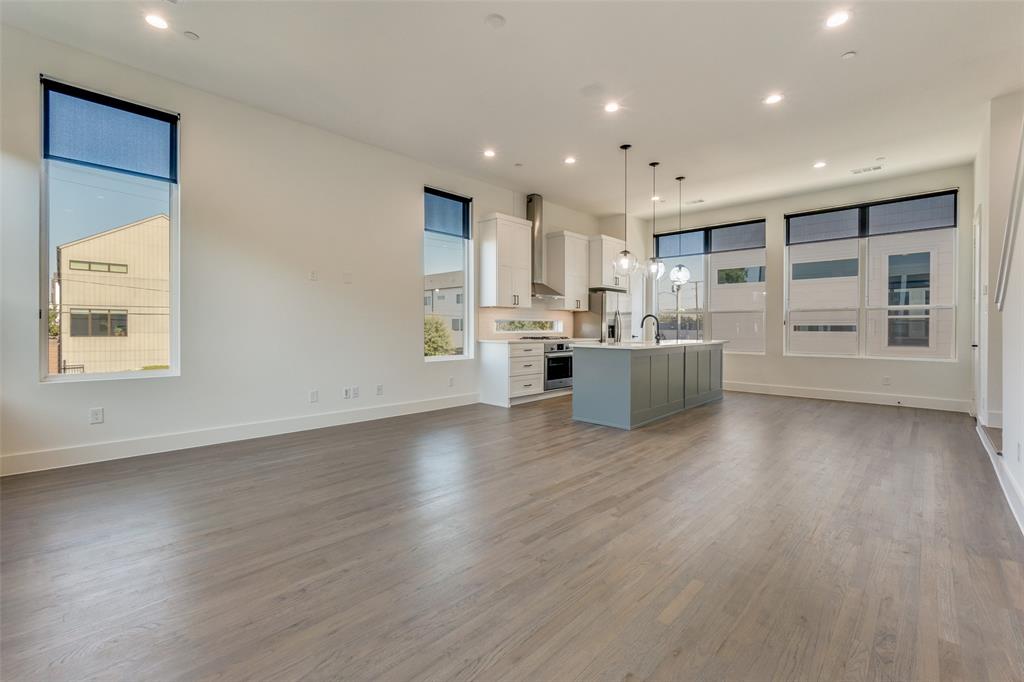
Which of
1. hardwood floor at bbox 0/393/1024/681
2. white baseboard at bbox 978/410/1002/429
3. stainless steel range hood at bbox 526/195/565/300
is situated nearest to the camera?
hardwood floor at bbox 0/393/1024/681

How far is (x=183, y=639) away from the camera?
1.60m

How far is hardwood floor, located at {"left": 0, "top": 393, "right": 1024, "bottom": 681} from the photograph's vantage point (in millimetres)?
1520

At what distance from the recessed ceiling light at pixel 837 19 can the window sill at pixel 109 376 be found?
5.88 m

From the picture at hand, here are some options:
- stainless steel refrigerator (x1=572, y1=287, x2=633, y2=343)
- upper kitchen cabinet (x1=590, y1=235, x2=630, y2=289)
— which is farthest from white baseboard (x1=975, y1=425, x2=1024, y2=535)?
upper kitchen cabinet (x1=590, y1=235, x2=630, y2=289)

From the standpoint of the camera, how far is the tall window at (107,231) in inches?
140

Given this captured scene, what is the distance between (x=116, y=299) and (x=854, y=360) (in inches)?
359

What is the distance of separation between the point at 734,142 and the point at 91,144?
629 centimetres

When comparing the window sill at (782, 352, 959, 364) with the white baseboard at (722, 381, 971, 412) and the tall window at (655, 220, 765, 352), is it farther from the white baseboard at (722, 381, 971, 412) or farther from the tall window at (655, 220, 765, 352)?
the tall window at (655, 220, 765, 352)

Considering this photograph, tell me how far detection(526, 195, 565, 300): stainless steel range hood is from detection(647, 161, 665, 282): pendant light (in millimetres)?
1712

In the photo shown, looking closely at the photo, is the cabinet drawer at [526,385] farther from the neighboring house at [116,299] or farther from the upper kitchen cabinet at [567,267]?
the neighboring house at [116,299]

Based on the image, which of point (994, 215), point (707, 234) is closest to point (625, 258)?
point (994, 215)

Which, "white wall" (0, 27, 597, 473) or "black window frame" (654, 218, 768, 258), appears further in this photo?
"black window frame" (654, 218, 768, 258)

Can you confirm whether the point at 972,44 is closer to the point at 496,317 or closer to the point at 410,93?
the point at 410,93

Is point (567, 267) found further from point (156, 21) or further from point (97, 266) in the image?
point (97, 266)
